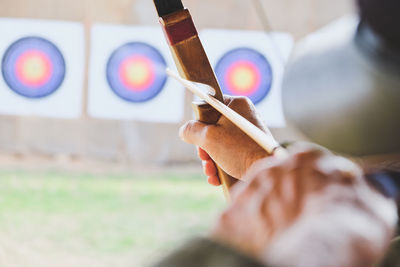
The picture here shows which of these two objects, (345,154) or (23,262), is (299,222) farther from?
(23,262)

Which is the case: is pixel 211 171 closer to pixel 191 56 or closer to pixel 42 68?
pixel 191 56

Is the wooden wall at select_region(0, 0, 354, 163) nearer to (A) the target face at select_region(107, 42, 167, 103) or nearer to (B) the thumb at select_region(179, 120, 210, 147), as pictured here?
(A) the target face at select_region(107, 42, 167, 103)

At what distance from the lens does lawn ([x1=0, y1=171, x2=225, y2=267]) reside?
2320mm

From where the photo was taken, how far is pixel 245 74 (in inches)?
122

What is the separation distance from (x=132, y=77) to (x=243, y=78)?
0.57 meters

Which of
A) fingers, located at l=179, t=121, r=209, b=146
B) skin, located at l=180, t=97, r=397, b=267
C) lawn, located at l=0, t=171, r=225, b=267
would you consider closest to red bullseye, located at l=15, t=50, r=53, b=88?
lawn, located at l=0, t=171, r=225, b=267

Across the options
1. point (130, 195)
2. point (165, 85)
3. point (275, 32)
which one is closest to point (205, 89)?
point (130, 195)

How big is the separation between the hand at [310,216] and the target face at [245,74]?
261cm

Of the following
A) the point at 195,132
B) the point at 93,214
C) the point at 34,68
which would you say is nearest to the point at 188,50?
the point at 195,132

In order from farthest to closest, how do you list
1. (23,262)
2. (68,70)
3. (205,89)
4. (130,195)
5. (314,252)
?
1. (68,70)
2. (130,195)
3. (23,262)
4. (205,89)
5. (314,252)

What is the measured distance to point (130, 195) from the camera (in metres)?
2.93

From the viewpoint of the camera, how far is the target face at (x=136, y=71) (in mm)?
3174

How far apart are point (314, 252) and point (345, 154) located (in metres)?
0.13

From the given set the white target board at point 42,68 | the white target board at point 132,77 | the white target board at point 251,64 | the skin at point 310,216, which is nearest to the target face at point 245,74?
the white target board at point 251,64
